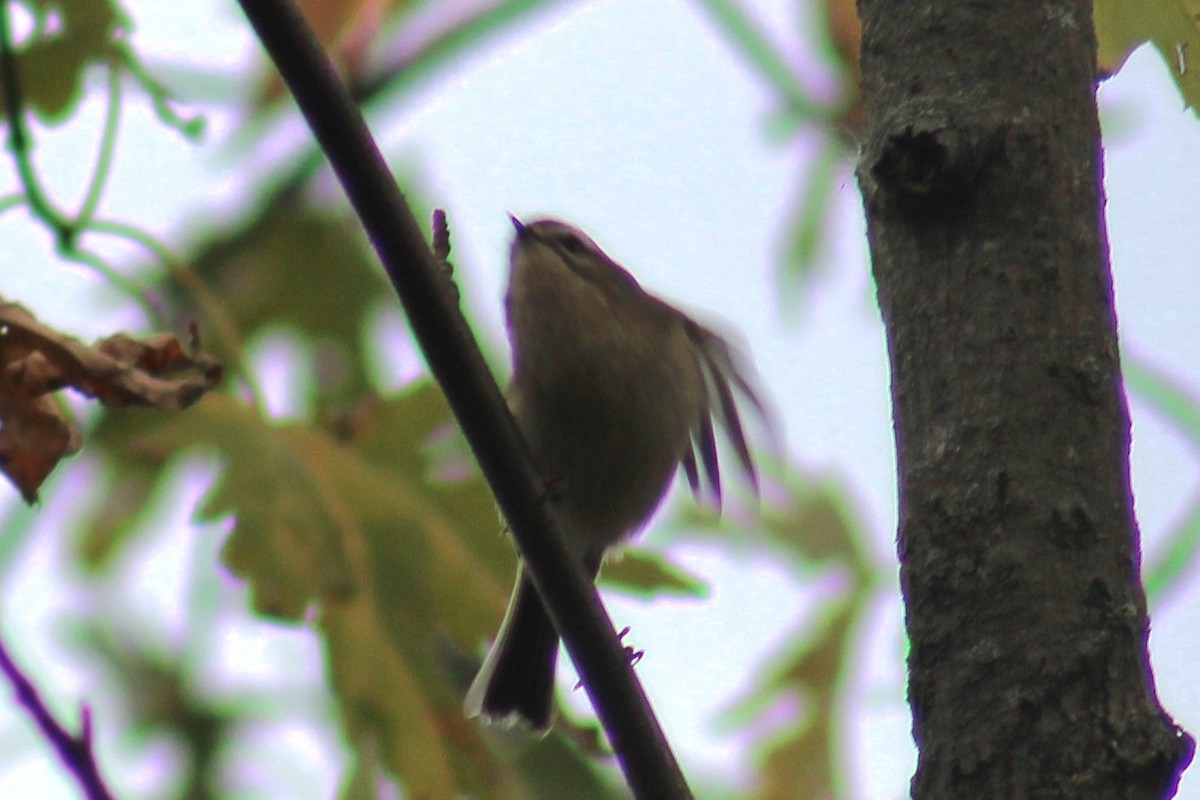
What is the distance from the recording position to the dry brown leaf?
2406mm

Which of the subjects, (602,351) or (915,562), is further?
(602,351)

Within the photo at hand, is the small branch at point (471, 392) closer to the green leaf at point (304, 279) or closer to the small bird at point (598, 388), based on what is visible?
the small bird at point (598, 388)

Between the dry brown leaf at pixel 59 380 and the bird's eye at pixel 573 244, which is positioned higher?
the bird's eye at pixel 573 244

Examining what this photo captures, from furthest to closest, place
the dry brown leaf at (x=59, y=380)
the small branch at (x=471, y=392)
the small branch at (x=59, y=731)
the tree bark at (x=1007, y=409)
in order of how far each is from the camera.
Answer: the dry brown leaf at (x=59, y=380)
the small branch at (x=471, y=392)
the tree bark at (x=1007, y=409)
the small branch at (x=59, y=731)

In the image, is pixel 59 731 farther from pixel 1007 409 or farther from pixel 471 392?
pixel 1007 409

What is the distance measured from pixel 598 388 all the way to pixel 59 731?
2.08 meters

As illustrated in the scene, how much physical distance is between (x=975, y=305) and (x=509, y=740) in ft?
7.77

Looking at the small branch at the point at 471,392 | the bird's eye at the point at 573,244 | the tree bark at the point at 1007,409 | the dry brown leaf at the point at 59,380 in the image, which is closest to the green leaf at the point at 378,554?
the bird's eye at the point at 573,244

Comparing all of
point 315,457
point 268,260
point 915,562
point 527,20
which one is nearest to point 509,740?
point 315,457

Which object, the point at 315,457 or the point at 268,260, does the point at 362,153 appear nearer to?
the point at 315,457

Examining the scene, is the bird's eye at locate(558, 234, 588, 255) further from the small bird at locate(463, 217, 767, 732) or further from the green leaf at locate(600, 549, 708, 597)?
the green leaf at locate(600, 549, 708, 597)

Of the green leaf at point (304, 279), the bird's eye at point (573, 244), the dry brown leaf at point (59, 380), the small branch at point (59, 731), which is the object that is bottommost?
the small branch at point (59, 731)

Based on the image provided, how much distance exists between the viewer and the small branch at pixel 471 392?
76.8 inches

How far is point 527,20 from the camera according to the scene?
438 centimetres
